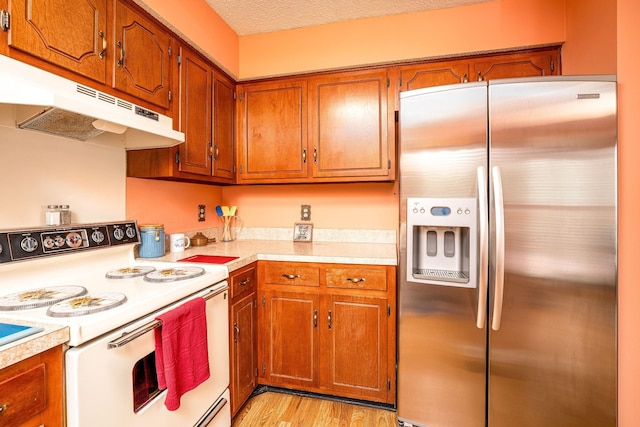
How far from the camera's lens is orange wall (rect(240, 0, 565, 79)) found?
6.11 feet

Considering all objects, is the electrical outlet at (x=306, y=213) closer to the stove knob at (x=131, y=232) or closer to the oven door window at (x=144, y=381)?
the stove knob at (x=131, y=232)

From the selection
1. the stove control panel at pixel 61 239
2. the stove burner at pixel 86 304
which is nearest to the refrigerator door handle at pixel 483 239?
the stove burner at pixel 86 304

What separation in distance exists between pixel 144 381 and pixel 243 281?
692 mm

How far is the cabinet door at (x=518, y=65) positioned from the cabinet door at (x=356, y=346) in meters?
1.57

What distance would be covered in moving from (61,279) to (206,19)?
66.2 inches

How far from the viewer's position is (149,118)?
1.38 m

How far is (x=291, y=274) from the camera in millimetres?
1854

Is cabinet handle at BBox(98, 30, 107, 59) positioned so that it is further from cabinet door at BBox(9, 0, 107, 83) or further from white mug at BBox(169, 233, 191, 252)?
white mug at BBox(169, 233, 191, 252)

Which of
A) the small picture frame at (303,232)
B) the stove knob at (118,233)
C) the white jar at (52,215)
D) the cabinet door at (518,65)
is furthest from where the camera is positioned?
the small picture frame at (303,232)

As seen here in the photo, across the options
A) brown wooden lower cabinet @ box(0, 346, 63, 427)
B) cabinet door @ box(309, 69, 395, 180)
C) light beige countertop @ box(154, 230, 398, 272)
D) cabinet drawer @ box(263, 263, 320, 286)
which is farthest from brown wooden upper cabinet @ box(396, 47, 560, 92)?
brown wooden lower cabinet @ box(0, 346, 63, 427)

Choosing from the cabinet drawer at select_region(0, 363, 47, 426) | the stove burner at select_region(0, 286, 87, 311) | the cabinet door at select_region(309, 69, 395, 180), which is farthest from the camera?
the cabinet door at select_region(309, 69, 395, 180)

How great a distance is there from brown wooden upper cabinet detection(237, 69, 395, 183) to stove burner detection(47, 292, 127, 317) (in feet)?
4.49

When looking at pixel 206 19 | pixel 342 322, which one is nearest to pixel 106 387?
pixel 342 322

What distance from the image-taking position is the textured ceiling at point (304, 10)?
6.37ft
